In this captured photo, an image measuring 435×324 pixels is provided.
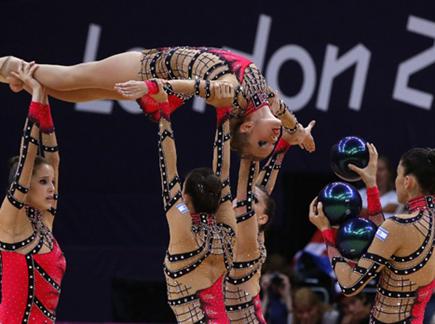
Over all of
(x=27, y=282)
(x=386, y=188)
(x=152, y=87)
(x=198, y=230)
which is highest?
(x=152, y=87)

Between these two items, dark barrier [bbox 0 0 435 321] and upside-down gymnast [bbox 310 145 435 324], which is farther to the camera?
dark barrier [bbox 0 0 435 321]

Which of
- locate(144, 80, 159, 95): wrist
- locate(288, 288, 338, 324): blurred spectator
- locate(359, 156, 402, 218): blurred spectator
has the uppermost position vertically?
locate(144, 80, 159, 95): wrist

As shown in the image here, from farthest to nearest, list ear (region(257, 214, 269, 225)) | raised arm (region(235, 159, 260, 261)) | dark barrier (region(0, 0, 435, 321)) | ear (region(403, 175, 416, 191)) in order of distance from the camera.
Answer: dark barrier (region(0, 0, 435, 321))
ear (region(257, 214, 269, 225))
raised arm (region(235, 159, 260, 261))
ear (region(403, 175, 416, 191))

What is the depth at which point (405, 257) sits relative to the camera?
5.21 m

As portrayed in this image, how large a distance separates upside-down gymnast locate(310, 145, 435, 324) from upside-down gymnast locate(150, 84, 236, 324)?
0.56 m

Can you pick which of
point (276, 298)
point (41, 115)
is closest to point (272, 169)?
point (41, 115)

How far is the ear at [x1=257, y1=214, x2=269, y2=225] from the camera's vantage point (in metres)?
6.23

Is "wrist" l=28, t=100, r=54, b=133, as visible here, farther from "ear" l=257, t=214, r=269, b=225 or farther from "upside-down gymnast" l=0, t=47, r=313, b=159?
"ear" l=257, t=214, r=269, b=225

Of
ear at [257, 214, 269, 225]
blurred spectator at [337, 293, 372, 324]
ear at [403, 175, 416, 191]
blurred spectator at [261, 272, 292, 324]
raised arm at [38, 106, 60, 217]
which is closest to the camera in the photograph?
ear at [403, 175, 416, 191]

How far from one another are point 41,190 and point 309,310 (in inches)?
Answer: 128

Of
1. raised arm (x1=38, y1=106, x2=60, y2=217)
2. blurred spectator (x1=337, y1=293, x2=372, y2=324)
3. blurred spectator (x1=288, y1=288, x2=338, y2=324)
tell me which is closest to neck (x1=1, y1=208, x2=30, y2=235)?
raised arm (x1=38, y1=106, x2=60, y2=217)

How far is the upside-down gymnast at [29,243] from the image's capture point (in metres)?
5.29

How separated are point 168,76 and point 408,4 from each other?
12.2ft

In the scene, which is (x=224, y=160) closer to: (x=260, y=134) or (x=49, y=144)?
(x=260, y=134)
